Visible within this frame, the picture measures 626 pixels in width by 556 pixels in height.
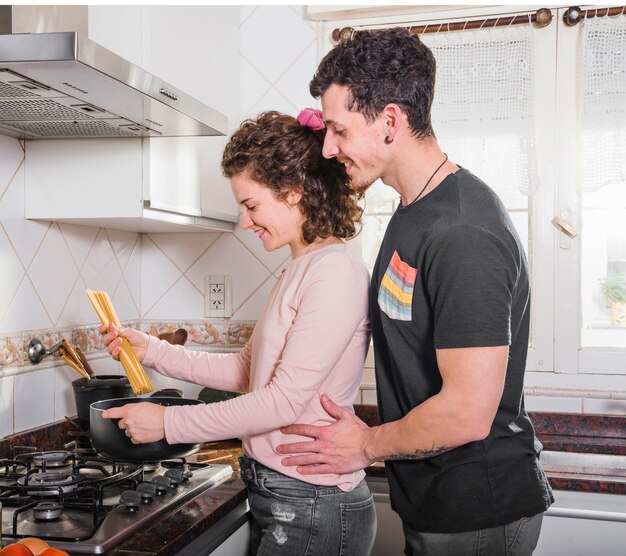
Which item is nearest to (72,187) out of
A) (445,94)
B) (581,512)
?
(445,94)

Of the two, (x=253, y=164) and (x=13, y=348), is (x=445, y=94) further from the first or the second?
(x=13, y=348)

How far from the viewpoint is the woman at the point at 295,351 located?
50.9 inches

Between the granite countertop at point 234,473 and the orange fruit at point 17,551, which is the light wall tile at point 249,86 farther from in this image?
the orange fruit at point 17,551

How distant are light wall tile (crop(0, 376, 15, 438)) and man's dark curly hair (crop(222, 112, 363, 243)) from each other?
0.81 metres

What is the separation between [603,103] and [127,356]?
5.00 ft

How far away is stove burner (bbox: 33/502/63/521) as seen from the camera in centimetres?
137

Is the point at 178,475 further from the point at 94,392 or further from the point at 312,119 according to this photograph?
the point at 312,119

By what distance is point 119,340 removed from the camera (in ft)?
5.25

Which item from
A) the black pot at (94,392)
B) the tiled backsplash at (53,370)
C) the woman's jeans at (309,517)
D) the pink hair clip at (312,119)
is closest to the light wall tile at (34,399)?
the tiled backsplash at (53,370)

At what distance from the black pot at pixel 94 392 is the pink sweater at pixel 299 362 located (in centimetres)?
58

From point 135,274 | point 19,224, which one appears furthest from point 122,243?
point 19,224

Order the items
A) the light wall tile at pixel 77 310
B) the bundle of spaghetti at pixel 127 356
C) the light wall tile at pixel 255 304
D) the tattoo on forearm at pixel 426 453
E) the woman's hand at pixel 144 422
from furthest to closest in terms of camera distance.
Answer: the light wall tile at pixel 255 304
the light wall tile at pixel 77 310
the bundle of spaghetti at pixel 127 356
the woman's hand at pixel 144 422
the tattoo on forearm at pixel 426 453

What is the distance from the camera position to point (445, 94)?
2299 mm

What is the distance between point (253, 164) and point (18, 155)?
81 centimetres
